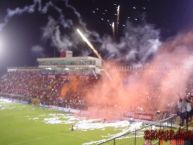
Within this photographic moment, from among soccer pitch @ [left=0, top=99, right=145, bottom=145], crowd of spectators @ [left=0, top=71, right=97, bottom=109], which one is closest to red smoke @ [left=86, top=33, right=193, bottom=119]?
crowd of spectators @ [left=0, top=71, right=97, bottom=109]

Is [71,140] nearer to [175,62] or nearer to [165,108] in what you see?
[165,108]

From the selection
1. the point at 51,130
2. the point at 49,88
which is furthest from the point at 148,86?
the point at 49,88

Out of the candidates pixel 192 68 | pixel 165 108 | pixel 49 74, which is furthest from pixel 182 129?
pixel 49 74

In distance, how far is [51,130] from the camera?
29344mm

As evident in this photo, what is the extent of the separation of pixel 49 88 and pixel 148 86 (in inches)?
941

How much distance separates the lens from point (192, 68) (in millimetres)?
42156

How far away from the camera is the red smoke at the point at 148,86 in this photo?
124 feet

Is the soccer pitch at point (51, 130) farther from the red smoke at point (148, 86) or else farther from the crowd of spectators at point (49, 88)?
the crowd of spectators at point (49, 88)

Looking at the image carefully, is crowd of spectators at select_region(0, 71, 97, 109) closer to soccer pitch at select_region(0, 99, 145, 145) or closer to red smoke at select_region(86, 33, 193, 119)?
red smoke at select_region(86, 33, 193, 119)

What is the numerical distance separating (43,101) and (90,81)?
10.2 metres

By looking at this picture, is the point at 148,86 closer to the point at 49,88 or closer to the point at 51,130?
the point at 51,130

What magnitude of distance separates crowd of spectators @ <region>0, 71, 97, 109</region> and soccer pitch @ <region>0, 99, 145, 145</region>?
894 centimetres

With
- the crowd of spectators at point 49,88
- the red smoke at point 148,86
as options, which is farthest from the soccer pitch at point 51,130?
the crowd of spectators at point 49,88

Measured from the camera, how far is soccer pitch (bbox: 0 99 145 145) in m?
25.0
